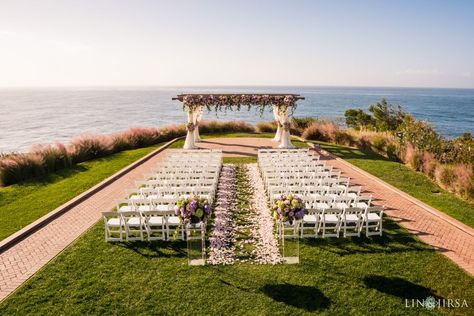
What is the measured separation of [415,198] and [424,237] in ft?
12.6

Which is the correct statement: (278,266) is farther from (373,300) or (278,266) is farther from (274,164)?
(274,164)

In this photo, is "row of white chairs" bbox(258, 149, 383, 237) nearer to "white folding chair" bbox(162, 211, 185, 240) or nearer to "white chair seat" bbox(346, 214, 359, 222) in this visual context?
"white chair seat" bbox(346, 214, 359, 222)

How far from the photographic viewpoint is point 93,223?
1076cm

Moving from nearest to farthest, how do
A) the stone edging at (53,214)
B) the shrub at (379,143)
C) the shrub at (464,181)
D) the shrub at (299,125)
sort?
the stone edging at (53,214) < the shrub at (464,181) < the shrub at (379,143) < the shrub at (299,125)

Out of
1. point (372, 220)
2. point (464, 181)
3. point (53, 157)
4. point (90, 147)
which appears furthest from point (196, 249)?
point (90, 147)

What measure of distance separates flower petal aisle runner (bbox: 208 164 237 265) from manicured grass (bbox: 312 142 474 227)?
716 centimetres

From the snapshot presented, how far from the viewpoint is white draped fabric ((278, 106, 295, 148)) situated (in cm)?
2327

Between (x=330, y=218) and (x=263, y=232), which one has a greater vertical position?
(x=330, y=218)

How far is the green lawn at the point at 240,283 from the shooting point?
6527 mm

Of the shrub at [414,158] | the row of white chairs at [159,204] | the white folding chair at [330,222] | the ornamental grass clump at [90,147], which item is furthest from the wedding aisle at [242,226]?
the ornamental grass clump at [90,147]

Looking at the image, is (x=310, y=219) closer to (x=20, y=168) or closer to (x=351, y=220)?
(x=351, y=220)

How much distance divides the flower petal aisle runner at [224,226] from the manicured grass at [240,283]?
547mm

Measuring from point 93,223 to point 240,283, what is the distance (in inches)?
226

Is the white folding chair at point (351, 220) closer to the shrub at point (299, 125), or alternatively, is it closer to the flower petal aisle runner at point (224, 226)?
the flower petal aisle runner at point (224, 226)
